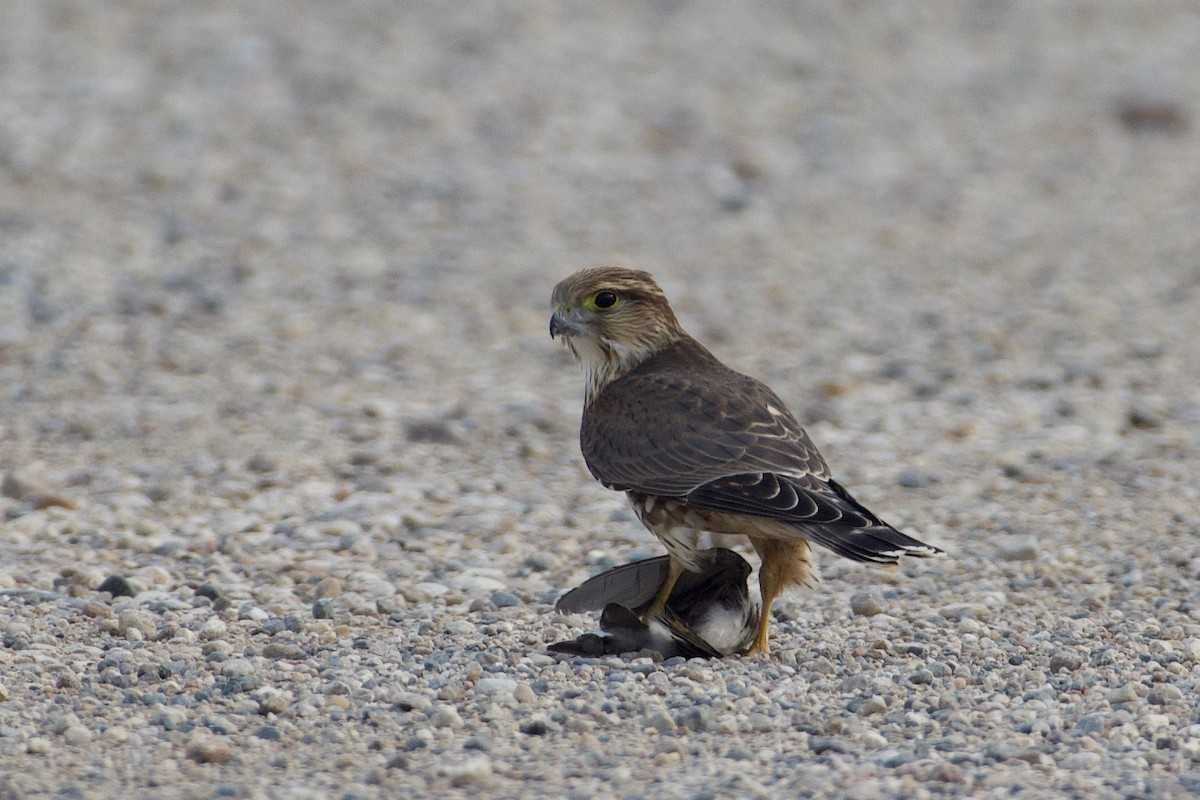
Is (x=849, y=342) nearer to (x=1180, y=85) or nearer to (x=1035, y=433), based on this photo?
(x=1035, y=433)

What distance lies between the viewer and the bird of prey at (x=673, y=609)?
16.2ft

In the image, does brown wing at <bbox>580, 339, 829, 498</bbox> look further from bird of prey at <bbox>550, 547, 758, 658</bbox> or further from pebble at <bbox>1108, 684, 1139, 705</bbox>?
pebble at <bbox>1108, 684, 1139, 705</bbox>

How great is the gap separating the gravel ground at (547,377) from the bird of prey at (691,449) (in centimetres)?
38

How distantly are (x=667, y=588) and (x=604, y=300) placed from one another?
3.60 ft

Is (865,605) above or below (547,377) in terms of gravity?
below

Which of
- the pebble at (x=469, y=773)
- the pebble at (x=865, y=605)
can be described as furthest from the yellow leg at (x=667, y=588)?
the pebble at (x=469, y=773)

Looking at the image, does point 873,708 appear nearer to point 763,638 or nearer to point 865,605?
point 763,638

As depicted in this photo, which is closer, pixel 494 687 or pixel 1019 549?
pixel 494 687

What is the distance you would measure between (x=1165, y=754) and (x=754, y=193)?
7.84 m

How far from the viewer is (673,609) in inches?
204

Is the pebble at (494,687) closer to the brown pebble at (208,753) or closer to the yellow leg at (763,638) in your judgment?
the brown pebble at (208,753)

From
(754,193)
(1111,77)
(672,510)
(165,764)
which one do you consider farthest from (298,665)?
(1111,77)

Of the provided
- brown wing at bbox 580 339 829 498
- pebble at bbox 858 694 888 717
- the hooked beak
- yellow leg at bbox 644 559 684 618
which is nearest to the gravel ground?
pebble at bbox 858 694 888 717

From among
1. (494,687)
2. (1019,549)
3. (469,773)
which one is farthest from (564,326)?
(469,773)
